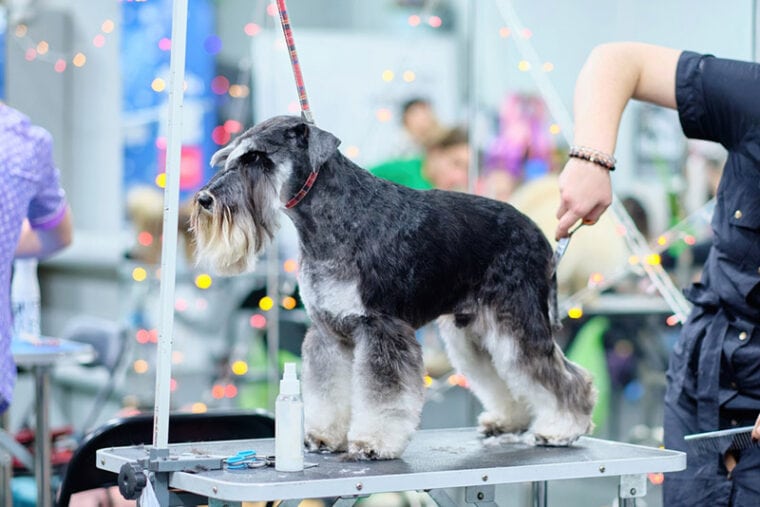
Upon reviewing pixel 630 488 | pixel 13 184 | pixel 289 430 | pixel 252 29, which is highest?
pixel 252 29

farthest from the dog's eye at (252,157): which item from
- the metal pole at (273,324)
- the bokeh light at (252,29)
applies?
the bokeh light at (252,29)

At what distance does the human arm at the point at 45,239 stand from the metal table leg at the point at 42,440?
0.54m

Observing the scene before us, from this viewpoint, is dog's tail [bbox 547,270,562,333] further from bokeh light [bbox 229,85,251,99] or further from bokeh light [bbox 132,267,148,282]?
bokeh light [bbox 132,267,148,282]

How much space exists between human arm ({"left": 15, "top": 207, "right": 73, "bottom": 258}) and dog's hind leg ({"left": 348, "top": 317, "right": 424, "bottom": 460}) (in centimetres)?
100

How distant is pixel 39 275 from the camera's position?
6.11 m

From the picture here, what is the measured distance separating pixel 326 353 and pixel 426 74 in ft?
9.93

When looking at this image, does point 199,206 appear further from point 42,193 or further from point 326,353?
point 42,193

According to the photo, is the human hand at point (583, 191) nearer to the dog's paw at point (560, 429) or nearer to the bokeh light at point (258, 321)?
the dog's paw at point (560, 429)

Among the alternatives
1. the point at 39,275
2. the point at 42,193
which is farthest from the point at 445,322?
the point at 39,275

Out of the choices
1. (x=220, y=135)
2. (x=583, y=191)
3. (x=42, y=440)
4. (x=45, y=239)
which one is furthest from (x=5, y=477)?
(x=220, y=135)

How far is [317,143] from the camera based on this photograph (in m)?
1.59

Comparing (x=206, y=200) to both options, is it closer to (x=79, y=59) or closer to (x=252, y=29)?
(x=252, y=29)

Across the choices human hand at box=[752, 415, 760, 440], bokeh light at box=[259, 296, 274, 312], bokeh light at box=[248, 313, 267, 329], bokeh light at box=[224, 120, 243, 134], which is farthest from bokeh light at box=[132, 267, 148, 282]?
human hand at box=[752, 415, 760, 440]

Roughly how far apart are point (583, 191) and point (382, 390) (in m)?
0.42
